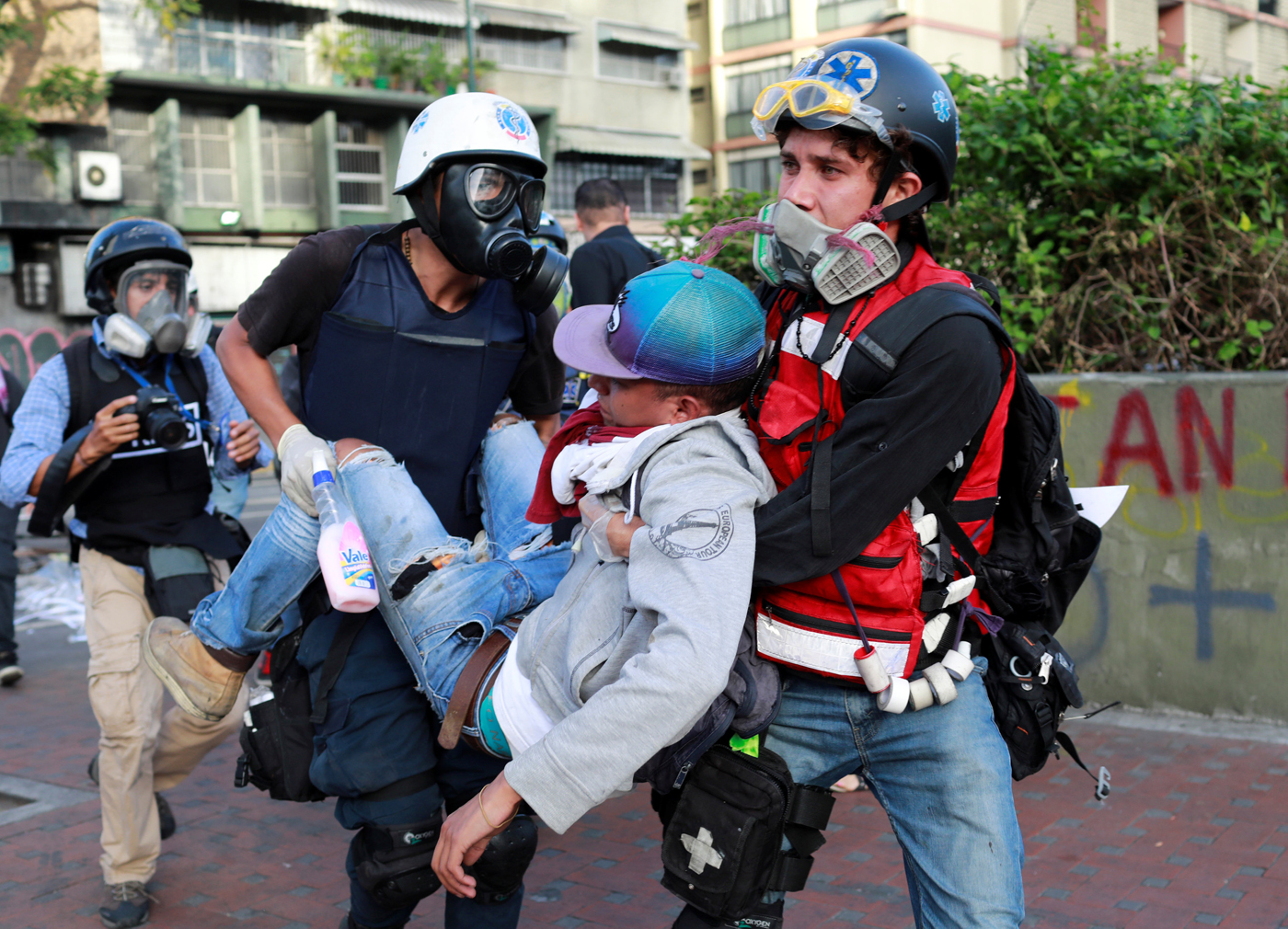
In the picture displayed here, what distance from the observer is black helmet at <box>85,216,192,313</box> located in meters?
4.25

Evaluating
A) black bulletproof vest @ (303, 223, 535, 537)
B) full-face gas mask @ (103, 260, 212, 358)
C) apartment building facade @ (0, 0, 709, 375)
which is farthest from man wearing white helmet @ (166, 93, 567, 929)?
apartment building facade @ (0, 0, 709, 375)

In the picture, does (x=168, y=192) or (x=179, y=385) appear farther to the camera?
(x=168, y=192)

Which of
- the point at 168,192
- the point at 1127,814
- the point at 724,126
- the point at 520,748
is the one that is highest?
the point at 724,126

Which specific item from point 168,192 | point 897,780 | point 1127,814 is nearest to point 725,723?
point 897,780

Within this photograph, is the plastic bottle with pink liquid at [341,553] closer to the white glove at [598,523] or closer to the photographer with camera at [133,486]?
the white glove at [598,523]

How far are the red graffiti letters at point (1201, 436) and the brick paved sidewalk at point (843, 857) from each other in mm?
1106

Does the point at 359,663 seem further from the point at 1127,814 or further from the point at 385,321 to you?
the point at 1127,814

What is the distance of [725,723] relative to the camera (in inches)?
82.1

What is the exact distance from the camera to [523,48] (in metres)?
32.4

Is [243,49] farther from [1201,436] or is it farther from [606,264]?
[1201,436]

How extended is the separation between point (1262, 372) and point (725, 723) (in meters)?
3.85

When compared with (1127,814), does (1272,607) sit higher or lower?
higher

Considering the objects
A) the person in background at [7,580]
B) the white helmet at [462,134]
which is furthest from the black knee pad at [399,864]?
→ the person in background at [7,580]

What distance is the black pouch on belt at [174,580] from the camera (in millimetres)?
4066
